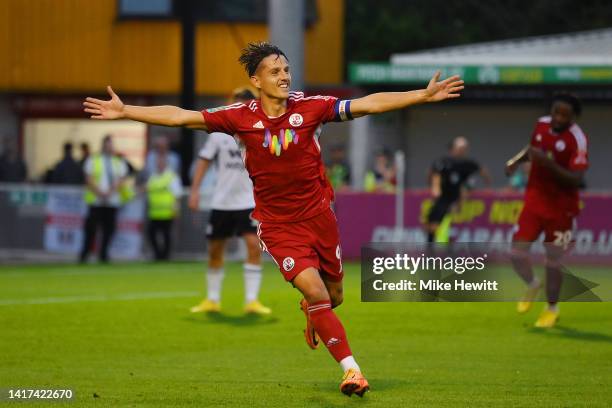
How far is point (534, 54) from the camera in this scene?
33500mm

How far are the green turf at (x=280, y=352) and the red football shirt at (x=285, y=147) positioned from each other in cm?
126

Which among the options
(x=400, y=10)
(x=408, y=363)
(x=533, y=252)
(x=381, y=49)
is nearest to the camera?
(x=408, y=363)

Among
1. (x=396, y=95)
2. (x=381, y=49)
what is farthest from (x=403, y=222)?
(x=381, y=49)

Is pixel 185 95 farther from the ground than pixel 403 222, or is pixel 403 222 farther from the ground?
pixel 185 95

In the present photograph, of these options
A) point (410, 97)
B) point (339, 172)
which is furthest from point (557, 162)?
point (339, 172)

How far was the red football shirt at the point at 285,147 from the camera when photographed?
30.2ft

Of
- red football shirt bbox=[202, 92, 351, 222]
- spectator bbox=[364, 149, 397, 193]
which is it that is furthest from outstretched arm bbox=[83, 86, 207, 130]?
spectator bbox=[364, 149, 397, 193]

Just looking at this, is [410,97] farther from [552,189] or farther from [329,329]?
[552,189]

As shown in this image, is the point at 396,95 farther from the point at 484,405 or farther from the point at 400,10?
the point at 400,10

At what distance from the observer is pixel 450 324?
13.6 m

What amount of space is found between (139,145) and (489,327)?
21419mm

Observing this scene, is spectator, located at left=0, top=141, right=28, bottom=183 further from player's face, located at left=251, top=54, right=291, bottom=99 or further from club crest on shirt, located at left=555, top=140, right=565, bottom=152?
player's face, located at left=251, top=54, right=291, bottom=99

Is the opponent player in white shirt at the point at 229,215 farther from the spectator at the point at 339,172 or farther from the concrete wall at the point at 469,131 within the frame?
the concrete wall at the point at 469,131

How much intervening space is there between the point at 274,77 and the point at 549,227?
4.82m
